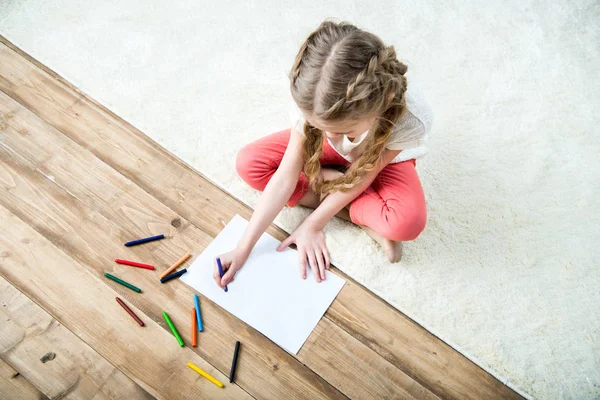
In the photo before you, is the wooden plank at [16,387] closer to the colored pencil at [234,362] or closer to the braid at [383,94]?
the colored pencil at [234,362]

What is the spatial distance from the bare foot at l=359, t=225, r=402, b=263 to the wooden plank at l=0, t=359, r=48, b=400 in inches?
28.9

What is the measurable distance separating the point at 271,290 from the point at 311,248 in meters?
0.13

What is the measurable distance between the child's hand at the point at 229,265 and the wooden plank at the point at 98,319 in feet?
0.48

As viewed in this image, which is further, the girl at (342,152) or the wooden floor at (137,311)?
the wooden floor at (137,311)

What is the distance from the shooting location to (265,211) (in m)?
0.89

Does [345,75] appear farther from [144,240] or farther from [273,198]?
[144,240]

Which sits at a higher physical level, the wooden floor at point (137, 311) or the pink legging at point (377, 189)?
the pink legging at point (377, 189)

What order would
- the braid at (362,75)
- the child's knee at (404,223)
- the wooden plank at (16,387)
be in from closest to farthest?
the braid at (362,75) → the wooden plank at (16,387) → the child's knee at (404,223)

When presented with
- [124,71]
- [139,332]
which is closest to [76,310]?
[139,332]

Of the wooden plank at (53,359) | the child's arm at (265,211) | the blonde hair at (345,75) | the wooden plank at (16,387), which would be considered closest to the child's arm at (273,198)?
the child's arm at (265,211)

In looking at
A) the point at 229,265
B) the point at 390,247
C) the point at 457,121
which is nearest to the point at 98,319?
the point at 229,265

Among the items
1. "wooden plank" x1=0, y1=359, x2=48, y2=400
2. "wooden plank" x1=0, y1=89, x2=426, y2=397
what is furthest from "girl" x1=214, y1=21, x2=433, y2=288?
"wooden plank" x1=0, y1=359, x2=48, y2=400

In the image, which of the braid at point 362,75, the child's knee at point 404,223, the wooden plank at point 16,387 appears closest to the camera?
the braid at point 362,75

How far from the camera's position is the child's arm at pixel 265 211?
883 mm
